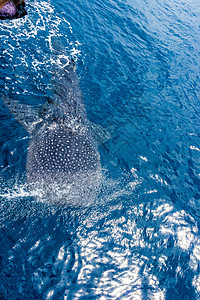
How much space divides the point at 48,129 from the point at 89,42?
767cm

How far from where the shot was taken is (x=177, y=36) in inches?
660

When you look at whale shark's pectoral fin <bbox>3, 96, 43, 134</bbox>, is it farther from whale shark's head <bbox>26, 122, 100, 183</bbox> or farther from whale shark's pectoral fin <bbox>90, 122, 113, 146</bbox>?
whale shark's pectoral fin <bbox>90, 122, 113, 146</bbox>

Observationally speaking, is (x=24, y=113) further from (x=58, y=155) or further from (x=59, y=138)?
(x=58, y=155)

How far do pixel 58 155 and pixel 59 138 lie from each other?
0.58m

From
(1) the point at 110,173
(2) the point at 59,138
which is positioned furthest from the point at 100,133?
(2) the point at 59,138

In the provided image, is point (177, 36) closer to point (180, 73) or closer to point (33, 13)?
point (180, 73)

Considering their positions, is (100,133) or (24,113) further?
(100,133)

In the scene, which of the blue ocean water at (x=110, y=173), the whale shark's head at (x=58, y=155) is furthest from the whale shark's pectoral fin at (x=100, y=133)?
the whale shark's head at (x=58, y=155)

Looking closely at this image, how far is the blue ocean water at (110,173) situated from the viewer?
5.11m

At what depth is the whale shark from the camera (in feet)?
19.0

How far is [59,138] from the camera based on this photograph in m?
6.20

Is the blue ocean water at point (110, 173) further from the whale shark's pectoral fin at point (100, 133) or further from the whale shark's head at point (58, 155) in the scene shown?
the whale shark's head at point (58, 155)

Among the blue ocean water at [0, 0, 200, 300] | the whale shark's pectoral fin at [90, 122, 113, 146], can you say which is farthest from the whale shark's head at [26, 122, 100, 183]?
the whale shark's pectoral fin at [90, 122, 113, 146]

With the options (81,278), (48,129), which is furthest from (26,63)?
(81,278)
